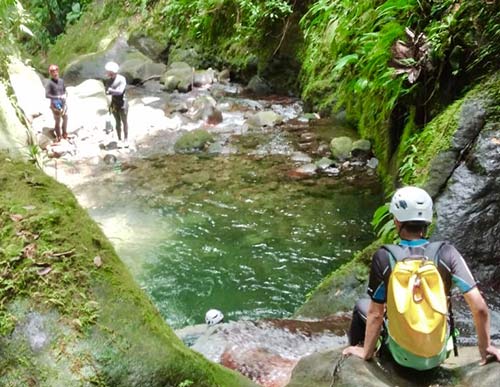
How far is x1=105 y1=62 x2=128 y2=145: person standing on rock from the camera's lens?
1191cm

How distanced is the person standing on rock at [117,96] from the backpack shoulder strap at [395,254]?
10195mm

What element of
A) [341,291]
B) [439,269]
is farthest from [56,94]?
[439,269]

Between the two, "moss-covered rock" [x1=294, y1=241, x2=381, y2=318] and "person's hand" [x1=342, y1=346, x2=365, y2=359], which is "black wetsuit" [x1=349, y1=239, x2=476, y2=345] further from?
"moss-covered rock" [x1=294, y1=241, x2=381, y2=318]

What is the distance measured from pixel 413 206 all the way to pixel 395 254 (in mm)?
270

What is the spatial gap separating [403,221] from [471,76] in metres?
3.64

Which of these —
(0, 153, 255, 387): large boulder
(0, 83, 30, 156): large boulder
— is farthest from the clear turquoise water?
(0, 153, 255, 387): large boulder

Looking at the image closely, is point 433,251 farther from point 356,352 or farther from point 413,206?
point 356,352

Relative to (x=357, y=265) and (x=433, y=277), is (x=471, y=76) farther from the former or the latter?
(x=433, y=277)

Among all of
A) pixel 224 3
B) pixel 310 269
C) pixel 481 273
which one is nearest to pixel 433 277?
pixel 481 273

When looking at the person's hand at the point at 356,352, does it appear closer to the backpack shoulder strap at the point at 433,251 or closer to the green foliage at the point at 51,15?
the backpack shoulder strap at the point at 433,251

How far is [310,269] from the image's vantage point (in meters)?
7.21

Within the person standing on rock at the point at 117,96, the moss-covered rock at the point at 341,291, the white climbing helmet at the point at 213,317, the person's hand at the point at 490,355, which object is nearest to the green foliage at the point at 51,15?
the person standing on rock at the point at 117,96

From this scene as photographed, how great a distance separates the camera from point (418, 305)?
8.59ft

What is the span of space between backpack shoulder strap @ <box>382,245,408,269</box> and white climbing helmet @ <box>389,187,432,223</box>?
16 centimetres
